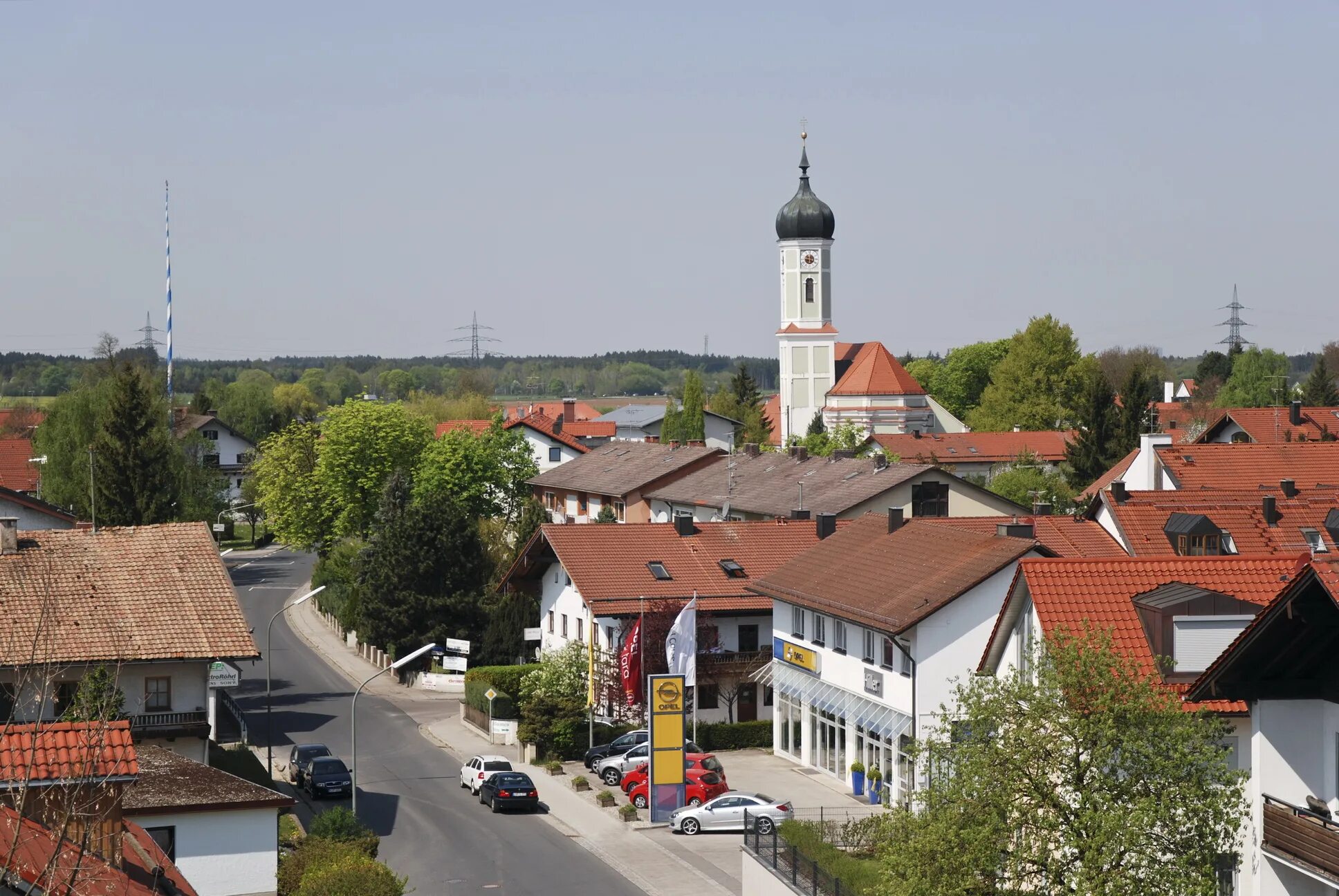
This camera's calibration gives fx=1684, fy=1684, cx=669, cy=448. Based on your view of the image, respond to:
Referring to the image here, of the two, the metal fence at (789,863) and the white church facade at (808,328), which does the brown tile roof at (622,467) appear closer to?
the metal fence at (789,863)

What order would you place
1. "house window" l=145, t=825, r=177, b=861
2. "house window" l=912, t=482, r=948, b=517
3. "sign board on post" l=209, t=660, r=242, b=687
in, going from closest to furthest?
"house window" l=145, t=825, r=177, b=861 → "sign board on post" l=209, t=660, r=242, b=687 → "house window" l=912, t=482, r=948, b=517

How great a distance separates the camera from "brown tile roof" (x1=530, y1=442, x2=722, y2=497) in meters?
78.1

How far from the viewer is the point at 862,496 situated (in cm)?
6072

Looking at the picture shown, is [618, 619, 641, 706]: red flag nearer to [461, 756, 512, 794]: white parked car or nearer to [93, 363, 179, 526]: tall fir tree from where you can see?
[461, 756, 512, 794]: white parked car

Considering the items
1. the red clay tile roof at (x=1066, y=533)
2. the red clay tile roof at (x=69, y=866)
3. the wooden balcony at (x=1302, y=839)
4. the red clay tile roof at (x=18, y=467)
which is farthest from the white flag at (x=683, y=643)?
the red clay tile roof at (x=18, y=467)

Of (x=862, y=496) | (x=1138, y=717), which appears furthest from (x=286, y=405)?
(x=1138, y=717)

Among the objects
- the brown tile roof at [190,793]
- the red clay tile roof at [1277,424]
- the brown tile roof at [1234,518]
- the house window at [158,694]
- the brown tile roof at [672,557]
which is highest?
the red clay tile roof at [1277,424]

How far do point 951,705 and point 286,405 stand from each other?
152 metres

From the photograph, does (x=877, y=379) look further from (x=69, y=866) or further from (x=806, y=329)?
(x=69, y=866)

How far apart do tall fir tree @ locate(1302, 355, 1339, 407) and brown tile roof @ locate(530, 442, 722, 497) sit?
48751mm

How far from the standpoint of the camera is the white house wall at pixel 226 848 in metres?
23.2

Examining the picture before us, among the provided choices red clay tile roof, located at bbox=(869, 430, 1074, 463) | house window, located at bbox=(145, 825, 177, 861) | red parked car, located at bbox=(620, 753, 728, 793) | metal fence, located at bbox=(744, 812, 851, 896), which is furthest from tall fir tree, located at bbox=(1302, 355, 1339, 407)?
house window, located at bbox=(145, 825, 177, 861)

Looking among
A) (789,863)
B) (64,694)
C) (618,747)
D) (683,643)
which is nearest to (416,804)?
(618,747)

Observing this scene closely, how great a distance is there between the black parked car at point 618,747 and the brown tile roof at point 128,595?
→ 1146 centimetres
